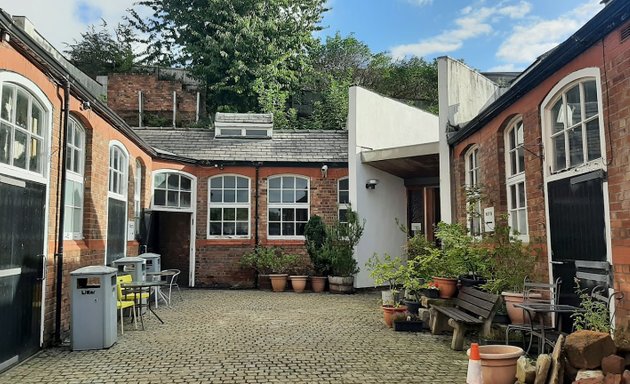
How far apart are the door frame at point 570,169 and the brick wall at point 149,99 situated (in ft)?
58.3

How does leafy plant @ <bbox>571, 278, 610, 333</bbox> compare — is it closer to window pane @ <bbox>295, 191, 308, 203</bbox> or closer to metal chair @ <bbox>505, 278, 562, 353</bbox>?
metal chair @ <bbox>505, 278, 562, 353</bbox>

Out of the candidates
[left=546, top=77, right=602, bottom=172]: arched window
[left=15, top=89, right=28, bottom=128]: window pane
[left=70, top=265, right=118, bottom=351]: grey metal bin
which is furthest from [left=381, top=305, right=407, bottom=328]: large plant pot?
[left=15, top=89, right=28, bottom=128]: window pane

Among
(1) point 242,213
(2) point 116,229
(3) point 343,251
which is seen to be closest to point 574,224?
(3) point 343,251

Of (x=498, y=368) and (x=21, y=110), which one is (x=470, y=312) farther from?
(x=21, y=110)

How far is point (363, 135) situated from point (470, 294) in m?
6.93

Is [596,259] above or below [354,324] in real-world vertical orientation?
above

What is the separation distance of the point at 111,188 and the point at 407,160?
6749mm

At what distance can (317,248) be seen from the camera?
12719 millimetres

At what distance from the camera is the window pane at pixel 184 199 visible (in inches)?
536

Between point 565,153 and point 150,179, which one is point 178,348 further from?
point 150,179

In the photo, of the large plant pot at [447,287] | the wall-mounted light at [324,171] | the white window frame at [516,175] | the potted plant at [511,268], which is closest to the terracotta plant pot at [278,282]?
the wall-mounted light at [324,171]

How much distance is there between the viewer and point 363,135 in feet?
43.1

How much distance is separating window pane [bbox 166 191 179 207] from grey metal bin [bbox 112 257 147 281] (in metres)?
3.83

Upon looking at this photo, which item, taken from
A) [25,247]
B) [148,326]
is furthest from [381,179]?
[25,247]
